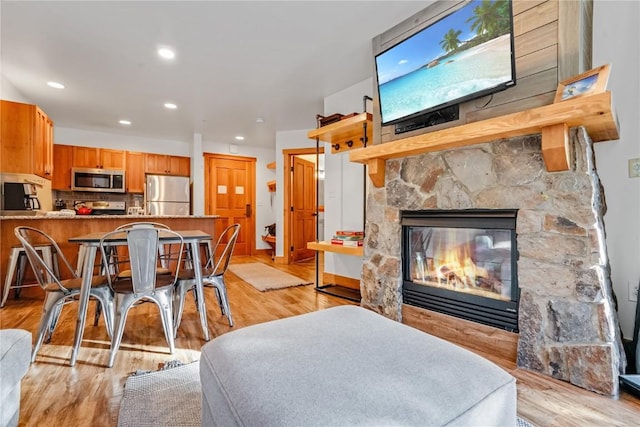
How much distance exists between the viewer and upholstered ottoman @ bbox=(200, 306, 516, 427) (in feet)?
2.23

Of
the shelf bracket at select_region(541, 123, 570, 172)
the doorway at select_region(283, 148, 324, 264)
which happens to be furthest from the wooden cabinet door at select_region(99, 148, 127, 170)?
the shelf bracket at select_region(541, 123, 570, 172)

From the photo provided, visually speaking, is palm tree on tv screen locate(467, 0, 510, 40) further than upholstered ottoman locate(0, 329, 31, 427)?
Yes

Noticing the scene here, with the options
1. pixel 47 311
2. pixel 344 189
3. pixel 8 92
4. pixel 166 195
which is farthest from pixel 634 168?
pixel 166 195

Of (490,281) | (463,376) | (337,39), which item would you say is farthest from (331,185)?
(463,376)

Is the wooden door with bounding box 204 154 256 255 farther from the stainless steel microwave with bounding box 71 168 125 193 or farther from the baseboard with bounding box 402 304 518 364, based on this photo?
the baseboard with bounding box 402 304 518 364

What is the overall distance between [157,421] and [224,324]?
4.03 ft

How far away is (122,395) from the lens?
1525mm

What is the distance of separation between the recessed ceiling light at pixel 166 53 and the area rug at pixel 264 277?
2.67 m

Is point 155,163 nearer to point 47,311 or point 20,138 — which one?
point 20,138

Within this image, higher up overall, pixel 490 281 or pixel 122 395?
pixel 490 281

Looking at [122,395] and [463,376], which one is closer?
[463,376]

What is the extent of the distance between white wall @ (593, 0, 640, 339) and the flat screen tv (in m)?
0.74

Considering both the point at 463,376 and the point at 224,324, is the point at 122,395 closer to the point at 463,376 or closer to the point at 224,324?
the point at 224,324

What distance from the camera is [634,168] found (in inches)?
71.3
